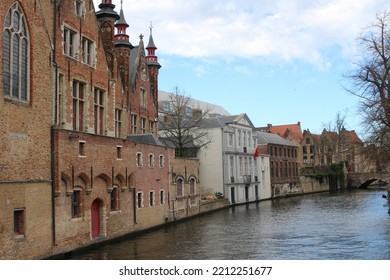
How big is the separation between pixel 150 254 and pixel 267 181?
125 ft

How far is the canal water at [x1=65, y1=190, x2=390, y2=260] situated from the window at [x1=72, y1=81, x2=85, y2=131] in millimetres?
5937

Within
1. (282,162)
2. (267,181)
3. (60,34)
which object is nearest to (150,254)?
(60,34)

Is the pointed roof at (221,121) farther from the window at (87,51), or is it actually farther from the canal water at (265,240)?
the window at (87,51)

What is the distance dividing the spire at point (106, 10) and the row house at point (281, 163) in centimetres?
3438

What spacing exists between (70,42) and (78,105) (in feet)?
9.73

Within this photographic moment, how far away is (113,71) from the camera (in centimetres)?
2650

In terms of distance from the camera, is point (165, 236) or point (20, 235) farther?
point (165, 236)

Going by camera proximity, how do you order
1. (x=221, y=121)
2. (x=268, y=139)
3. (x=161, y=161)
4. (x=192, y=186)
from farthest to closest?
(x=268, y=139) < (x=221, y=121) < (x=192, y=186) < (x=161, y=161)

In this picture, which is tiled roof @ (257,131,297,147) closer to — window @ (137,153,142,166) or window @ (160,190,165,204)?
window @ (160,190,165,204)

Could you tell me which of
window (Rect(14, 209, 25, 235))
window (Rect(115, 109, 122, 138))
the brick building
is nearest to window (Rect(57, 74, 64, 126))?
the brick building

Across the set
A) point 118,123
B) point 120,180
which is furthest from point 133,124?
point 120,180

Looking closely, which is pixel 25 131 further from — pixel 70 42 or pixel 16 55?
pixel 70 42

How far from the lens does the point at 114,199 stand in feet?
76.6

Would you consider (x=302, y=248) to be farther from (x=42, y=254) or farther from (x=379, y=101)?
(x=42, y=254)
